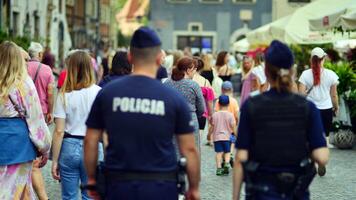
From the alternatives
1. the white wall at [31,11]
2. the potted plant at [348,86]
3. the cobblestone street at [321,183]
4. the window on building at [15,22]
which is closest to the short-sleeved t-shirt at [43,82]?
the cobblestone street at [321,183]

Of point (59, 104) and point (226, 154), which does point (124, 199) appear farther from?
point (226, 154)

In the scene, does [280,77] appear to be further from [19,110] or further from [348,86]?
[348,86]

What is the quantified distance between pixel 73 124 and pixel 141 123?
2829mm

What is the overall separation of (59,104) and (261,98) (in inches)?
123

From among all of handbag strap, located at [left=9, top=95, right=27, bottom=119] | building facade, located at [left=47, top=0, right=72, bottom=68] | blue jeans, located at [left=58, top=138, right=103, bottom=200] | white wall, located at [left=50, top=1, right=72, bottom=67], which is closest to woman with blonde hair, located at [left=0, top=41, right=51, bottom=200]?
handbag strap, located at [left=9, top=95, right=27, bottom=119]

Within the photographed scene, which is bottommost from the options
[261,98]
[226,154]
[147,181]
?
[226,154]

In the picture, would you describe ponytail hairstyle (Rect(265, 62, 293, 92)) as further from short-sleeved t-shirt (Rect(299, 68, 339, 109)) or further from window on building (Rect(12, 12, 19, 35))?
window on building (Rect(12, 12, 19, 35))

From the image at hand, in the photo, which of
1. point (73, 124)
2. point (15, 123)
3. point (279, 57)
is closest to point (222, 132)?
point (73, 124)

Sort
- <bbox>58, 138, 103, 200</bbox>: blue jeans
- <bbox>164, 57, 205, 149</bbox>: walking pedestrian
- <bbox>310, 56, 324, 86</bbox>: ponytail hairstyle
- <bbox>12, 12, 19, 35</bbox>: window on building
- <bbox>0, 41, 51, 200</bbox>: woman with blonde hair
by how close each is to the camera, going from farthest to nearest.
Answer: <bbox>12, 12, 19, 35</bbox>: window on building, <bbox>310, 56, 324, 86</bbox>: ponytail hairstyle, <bbox>164, 57, 205, 149</bbox>: walking pedestrian, <bbox>58, 138, 103, 200</bbox>: blue jeans, <bbox>0, 41, 51, 200</bbox>: woman with blonde hair

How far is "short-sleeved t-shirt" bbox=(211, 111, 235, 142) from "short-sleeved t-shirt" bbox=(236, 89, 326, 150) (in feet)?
24.1

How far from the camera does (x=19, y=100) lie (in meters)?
7.65

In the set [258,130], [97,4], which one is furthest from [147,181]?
[97,4]

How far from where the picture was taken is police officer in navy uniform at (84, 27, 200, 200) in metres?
5.35

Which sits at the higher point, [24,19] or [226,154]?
[24,19]
